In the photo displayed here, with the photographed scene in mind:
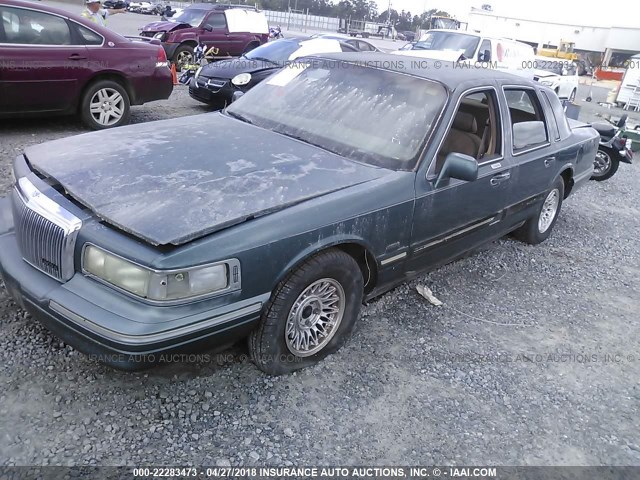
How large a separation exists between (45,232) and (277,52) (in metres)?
7.75

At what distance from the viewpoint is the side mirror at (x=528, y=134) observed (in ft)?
13.6

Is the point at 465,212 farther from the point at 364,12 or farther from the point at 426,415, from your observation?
the point at 364,12

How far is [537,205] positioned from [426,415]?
271cm

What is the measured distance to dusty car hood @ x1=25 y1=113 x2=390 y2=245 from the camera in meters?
2.41

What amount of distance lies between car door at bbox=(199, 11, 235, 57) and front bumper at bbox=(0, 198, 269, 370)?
12382 mm

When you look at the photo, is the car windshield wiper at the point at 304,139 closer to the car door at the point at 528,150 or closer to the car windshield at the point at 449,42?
the car door at the point at 528,150

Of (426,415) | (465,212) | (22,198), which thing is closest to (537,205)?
(465,212)

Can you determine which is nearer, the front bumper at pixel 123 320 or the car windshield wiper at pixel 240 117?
the front bumper at pixel 123 320

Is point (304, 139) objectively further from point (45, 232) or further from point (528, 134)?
point (528, 134)

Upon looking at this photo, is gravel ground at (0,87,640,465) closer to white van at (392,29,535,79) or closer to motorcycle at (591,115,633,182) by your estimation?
motorcycle at (591,115,633,182)

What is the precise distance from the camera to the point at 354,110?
3.54 m

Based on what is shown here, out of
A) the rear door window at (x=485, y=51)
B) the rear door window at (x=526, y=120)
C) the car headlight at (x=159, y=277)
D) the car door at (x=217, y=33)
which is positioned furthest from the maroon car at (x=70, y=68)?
the rear door window at (x=485, y=51)

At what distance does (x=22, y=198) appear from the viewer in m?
2.73

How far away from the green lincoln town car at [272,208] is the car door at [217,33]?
10.5 m
